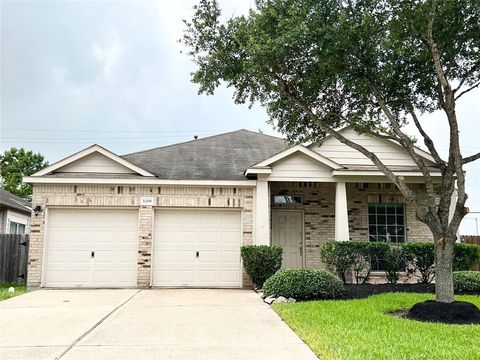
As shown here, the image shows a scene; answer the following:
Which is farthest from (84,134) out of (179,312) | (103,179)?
(179,312)

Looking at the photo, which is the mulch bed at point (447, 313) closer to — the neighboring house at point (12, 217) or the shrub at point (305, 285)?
the shrub at point (305, 285)

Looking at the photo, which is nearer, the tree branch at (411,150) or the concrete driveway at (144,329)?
the concrete driveway at (144,329)

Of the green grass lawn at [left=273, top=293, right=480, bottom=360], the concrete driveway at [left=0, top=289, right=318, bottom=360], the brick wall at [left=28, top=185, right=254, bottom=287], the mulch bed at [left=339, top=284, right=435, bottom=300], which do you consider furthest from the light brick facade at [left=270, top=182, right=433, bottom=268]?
the green grass lawn at [left=273, top=293, right=480, bottom=360]

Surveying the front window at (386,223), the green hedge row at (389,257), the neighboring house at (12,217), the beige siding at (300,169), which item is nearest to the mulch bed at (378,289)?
the green hedge row at (389,257)

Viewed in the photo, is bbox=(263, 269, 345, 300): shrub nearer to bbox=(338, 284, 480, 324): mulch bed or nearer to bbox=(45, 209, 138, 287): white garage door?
bbox=(338, 284, 480, 324): mulch bed

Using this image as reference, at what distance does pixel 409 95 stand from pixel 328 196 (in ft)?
16.5

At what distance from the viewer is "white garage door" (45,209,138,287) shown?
12.3 meters

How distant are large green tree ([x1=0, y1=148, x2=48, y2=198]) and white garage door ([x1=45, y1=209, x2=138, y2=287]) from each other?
76.1 feet

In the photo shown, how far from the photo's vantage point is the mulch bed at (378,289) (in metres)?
9.87

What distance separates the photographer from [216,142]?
16.4 m

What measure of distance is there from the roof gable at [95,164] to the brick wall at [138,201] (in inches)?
20.1

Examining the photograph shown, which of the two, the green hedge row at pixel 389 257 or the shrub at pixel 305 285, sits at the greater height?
the green hedge row at pixel 389 257

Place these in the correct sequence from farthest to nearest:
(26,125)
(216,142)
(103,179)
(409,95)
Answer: (26,125) → (216,142) → (103,179) → (409,95)

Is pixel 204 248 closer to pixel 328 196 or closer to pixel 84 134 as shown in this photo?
pixel 328 196
